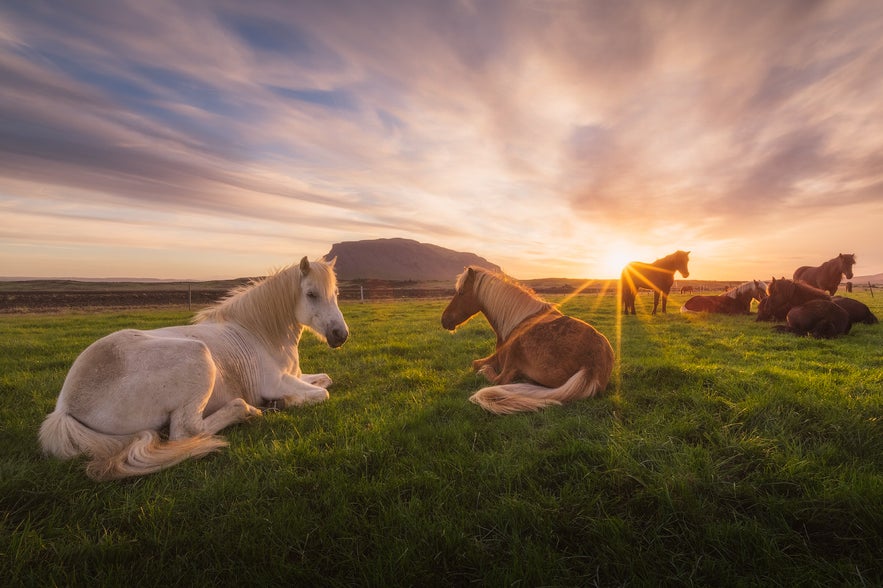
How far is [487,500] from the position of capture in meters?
2.52


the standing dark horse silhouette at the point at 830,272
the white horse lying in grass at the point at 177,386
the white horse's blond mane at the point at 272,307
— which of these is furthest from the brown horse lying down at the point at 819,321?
the white horse's blond mane at the point at 272,307

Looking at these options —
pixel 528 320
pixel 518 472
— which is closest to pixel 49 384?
pixel 518 472

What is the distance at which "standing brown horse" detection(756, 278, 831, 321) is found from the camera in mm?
11320

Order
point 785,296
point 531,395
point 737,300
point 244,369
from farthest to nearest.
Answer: point 737,300 < point 785,296 < point 244,369 < point 531,395

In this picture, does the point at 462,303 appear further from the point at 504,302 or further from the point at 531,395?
the point at 531,395

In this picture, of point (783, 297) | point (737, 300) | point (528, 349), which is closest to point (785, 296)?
point (783, 297)

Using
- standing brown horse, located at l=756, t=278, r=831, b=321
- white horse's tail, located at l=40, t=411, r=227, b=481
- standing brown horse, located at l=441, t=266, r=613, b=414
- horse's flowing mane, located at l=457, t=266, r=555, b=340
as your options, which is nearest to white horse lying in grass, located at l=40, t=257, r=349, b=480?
white horse's tail, located at l=40, t=411, r=227, b=481

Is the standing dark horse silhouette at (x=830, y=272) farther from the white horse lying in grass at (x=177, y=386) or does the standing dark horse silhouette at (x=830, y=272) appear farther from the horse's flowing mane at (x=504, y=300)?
the white horse lying in grass at (x=177, y=386)

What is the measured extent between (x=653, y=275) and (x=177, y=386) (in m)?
18.8

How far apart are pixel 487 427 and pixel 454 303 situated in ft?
10.4

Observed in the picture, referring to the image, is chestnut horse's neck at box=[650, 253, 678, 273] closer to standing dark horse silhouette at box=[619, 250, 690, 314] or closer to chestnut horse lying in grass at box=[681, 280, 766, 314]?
standing dark horse silhouette at box=[619, 250, 690, 314]

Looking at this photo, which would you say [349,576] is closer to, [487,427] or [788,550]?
[487,427]

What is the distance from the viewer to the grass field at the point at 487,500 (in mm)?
1981

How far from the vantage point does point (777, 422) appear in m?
3.54
